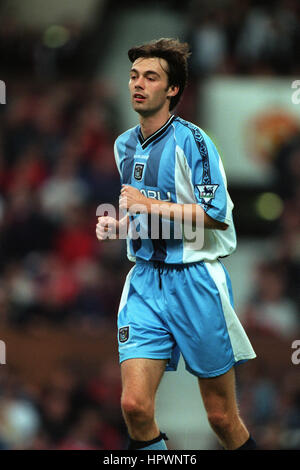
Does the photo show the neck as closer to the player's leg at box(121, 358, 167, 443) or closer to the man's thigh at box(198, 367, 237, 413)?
the player's leg at box(121, 358, 167, 443)

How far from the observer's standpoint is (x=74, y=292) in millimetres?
10875

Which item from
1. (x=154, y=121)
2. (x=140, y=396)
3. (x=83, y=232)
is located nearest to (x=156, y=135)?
(x=154, y=121)

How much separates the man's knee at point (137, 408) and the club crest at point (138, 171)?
127 centimetres

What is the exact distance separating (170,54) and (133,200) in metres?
0.95

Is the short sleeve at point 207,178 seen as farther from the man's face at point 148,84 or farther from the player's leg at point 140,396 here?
the player's leg at point 140,396

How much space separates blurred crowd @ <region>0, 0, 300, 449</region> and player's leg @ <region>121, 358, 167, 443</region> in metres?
3.75

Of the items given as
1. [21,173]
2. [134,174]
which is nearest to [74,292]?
[21,173]

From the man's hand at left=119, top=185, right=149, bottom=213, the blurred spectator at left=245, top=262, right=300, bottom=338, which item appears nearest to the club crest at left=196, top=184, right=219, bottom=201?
the man's hand at left=119, top=185, right=149, bottom=213

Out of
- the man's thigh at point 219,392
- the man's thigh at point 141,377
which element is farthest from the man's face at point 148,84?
the man's thigh at point 219,392

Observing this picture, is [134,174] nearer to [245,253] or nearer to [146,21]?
[245,253]

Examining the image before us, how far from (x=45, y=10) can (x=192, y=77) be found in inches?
136

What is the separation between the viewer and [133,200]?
5.33 meters

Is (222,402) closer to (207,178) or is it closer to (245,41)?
(207,178)

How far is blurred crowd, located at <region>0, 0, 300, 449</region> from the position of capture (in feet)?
32.4
